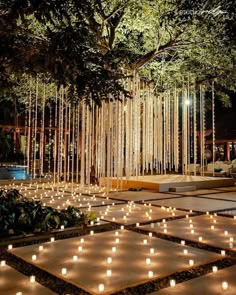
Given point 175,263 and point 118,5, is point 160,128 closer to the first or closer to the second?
point 118,5

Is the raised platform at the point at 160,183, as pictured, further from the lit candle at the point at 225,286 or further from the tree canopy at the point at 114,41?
the lit candle at the point at 225,286

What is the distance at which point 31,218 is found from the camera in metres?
3.81

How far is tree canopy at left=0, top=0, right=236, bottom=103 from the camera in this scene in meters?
3.23

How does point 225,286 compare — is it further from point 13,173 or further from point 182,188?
point 13,173

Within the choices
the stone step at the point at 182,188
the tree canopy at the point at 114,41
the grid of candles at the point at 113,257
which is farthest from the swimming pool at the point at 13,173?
the grid of candles at the point at 113,257

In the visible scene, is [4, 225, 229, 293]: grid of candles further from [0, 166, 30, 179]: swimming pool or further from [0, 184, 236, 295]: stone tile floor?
[0, 166, 30, 179]: swimming pool

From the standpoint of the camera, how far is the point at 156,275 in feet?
8.36

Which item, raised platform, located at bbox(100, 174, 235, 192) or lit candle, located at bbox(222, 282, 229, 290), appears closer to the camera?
lit candle, located at bbox(222, 282, 229, 290)

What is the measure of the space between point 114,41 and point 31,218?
259 inches

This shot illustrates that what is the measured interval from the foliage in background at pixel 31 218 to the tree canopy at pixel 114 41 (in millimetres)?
1353

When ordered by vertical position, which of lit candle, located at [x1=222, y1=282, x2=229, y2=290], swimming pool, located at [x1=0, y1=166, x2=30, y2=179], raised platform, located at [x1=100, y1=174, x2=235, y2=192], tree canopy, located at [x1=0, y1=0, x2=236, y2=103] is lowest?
lit candle, located at [x1=222, y1=282, x2=229, y2=290]

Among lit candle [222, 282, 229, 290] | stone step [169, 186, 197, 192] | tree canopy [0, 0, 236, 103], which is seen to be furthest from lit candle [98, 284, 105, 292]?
stone step [169, 186, 197, 192]

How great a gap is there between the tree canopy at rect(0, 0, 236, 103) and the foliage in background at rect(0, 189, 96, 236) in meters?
1.35

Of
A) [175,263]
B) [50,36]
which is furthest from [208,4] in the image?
[175,263]
